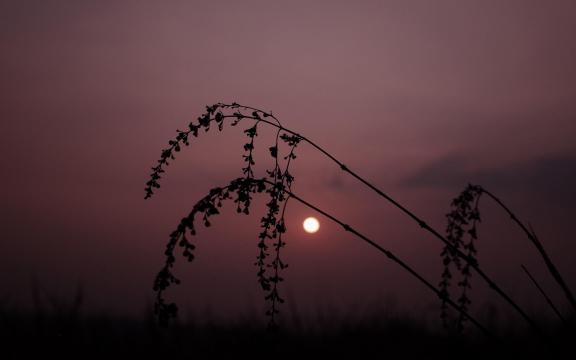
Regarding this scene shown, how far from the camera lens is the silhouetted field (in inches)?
195

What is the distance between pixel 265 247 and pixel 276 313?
39cm

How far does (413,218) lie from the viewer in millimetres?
2484

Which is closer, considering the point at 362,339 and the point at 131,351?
the point at 131,351

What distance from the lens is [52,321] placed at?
508 cm

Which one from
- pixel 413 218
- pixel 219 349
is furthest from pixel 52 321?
pixel 413 218

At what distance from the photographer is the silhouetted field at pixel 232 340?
16.3 feet

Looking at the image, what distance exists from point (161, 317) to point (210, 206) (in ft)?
2.16

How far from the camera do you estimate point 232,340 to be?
6.52 meters

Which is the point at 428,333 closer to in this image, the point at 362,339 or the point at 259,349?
the point at 362,339

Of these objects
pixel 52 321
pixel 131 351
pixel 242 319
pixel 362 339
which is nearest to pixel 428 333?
pixel 362 339

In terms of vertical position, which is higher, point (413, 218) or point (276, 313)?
point (413, 218)

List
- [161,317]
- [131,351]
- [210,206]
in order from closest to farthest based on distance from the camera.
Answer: [161,317]
[210,206]
[131,351]

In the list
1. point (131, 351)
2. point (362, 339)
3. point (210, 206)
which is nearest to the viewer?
point (210, 206)

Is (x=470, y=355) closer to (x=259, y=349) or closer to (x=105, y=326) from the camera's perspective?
(x=259, y=349)
